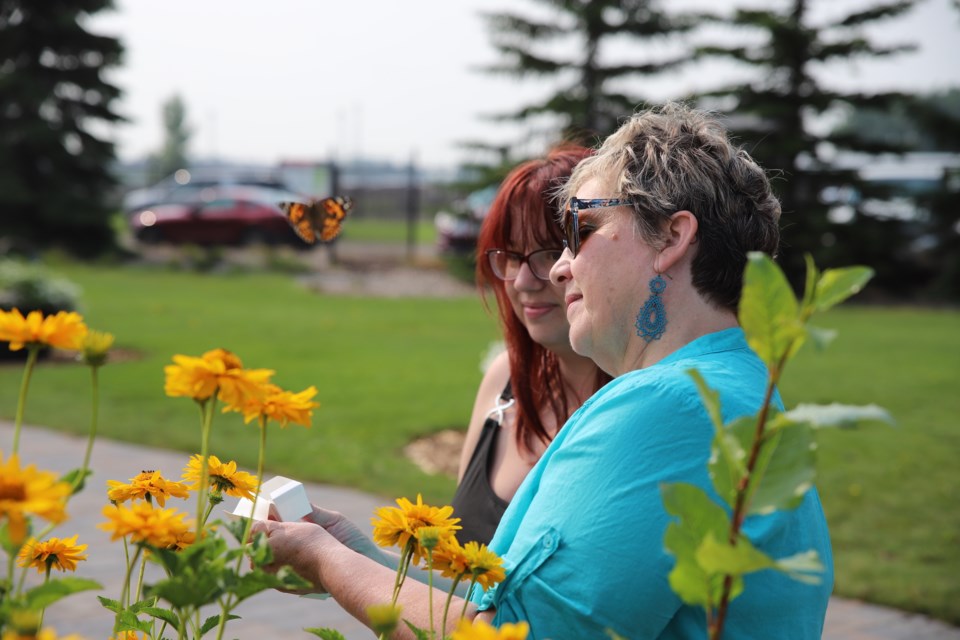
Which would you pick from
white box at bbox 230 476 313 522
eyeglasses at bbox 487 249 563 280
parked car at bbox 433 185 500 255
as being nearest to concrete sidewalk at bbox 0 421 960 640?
eyeglasses at bbox 487 249 563 280

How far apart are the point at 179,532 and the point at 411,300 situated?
56.7 ft

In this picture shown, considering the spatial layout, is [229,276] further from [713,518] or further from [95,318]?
[713,518]

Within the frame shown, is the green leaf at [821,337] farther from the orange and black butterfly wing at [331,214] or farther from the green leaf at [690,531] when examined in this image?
the orange and black butterfly wing at [331,214]

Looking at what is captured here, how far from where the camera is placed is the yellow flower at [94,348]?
3.15ft

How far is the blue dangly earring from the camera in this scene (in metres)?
1.71

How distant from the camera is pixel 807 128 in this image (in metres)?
19.6

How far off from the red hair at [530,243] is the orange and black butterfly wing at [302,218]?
0.63m

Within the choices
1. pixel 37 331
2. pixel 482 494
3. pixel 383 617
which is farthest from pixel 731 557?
pixel 482 494

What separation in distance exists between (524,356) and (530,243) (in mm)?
331

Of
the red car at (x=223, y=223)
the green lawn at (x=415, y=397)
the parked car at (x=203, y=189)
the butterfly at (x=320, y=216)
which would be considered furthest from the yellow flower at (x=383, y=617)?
the parked car at (x=203, y=189)

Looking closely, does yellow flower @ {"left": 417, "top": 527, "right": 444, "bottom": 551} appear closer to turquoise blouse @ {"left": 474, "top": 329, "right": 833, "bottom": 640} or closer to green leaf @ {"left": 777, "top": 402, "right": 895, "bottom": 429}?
turquoise blouse @ {"left": 474, "top": 329, "right": 833, "bottom": 640}

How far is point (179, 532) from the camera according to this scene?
41.2 inches

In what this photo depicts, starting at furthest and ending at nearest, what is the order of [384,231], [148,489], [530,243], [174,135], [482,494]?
[174,135], [384,231], [530,243], [482,494], [148,489]

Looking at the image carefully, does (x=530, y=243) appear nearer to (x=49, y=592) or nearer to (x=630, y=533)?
(x=630, y=533)
